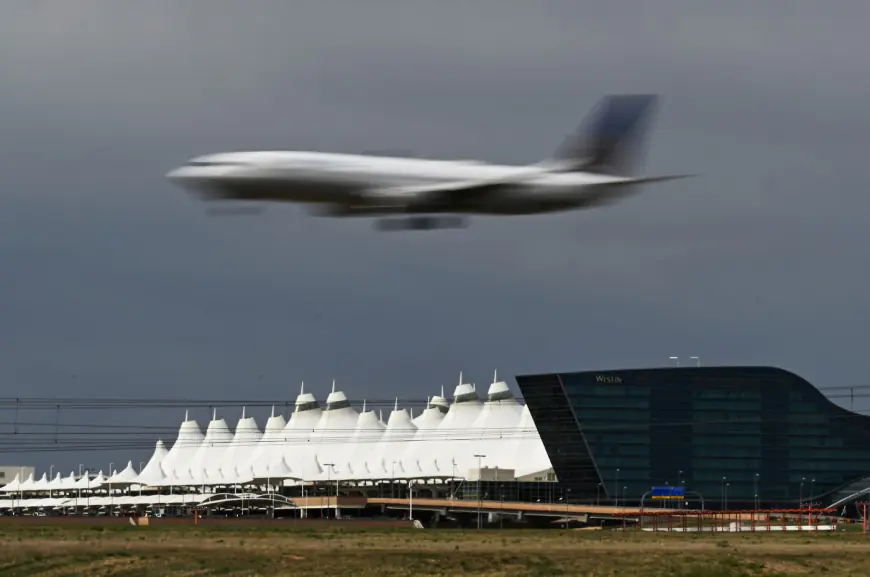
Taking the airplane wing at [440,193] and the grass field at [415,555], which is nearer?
the airplane wing at [440,193]

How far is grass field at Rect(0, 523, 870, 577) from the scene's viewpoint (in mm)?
80562

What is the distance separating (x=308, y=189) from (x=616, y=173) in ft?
42.2

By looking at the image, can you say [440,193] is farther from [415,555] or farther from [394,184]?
[415,555]

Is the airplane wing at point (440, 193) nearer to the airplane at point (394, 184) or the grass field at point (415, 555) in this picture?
the airplane at point (394, 184)

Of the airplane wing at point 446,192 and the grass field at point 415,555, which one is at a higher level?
the airplane wing at point 446,192

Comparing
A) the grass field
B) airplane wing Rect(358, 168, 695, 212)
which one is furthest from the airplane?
the grass field

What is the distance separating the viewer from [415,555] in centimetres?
8731

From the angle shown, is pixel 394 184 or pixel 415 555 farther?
pixel 415 555

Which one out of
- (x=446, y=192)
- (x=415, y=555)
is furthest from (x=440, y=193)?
(x=415, y=555)

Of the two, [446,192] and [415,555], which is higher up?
[446,192]

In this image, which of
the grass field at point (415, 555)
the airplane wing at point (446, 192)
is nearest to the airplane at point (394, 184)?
the airplane wing at point (446, 192)

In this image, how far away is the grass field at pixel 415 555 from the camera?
80.6 metres

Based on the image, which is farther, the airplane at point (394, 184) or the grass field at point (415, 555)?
the grass field at point (415, 555)

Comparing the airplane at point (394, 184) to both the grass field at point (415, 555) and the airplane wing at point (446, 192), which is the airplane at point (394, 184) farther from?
the grass field at point (415, 555)
